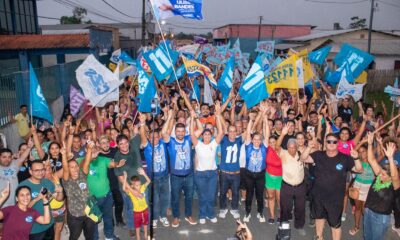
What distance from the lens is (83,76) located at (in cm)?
749

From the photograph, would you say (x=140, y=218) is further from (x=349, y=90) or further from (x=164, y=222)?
Answer: (x=349, y=90)

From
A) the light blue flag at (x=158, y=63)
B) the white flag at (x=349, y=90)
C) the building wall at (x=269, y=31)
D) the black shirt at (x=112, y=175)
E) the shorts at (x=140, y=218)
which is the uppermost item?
the building wall at (x=269, y=31)

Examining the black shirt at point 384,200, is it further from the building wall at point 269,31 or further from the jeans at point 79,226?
the building wall at point 269,31

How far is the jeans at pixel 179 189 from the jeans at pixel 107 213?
1251mm

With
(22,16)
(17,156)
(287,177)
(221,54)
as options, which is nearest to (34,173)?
(17,156)

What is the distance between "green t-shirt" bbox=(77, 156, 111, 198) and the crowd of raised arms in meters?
0.02

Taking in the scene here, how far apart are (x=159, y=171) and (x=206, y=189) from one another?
975mm

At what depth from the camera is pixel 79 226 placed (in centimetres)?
524

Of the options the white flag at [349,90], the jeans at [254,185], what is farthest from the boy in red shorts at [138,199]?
the white flag at [349,90]

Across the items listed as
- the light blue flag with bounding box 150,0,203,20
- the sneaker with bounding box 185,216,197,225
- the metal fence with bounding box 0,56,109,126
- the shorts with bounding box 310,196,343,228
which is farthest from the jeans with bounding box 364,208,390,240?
the metal fence with bounding box 0,56,109,126

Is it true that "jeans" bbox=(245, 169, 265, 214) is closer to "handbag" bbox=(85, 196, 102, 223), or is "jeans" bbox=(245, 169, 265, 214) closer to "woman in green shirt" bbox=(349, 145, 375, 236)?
"woman in green shirt" bbox=(349, 145, 375, 236)

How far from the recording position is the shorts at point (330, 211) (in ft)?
18.1

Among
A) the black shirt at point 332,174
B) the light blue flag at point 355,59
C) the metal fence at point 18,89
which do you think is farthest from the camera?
the light blue flag at point 355,59

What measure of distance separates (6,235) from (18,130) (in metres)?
5.58
